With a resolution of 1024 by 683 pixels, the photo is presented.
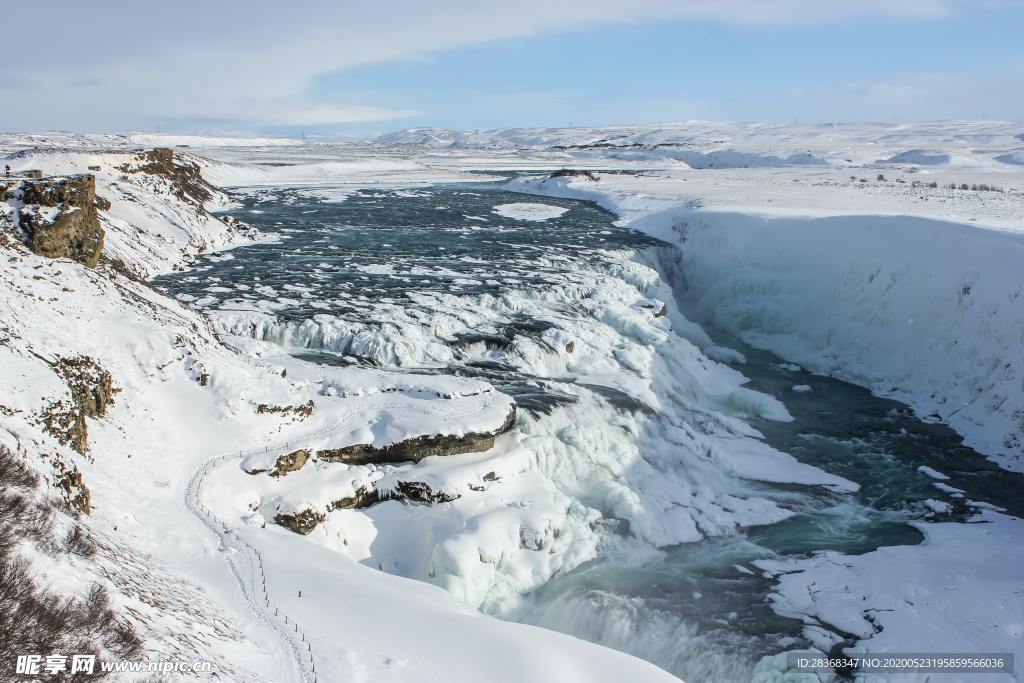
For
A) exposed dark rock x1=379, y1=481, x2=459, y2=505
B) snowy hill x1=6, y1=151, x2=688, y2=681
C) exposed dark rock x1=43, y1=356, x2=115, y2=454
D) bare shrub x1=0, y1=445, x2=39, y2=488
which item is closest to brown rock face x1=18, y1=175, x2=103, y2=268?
snowy hill x1=6, y1=151, x2=688, y2=681

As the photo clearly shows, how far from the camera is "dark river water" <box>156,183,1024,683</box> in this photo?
1339 cm

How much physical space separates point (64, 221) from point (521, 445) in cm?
1306

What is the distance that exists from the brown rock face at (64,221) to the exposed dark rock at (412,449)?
9.33 meters

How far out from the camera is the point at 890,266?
28188 mm

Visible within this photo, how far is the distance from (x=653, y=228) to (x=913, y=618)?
32.0m

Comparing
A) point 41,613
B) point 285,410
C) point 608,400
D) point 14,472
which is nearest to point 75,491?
point 14,472

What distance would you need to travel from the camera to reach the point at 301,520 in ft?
45.2

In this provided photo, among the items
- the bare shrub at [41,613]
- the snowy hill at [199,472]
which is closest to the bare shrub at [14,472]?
the snowy hill at [199,472]

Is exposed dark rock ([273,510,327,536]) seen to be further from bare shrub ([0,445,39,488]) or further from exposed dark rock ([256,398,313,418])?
bare shrub ([0,445,39,488])

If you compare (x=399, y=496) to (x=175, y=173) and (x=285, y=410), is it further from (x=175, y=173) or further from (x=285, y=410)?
(x=175, y=173)

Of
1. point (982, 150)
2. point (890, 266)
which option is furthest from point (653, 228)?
point (982, 150)

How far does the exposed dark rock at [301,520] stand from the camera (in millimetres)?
13680

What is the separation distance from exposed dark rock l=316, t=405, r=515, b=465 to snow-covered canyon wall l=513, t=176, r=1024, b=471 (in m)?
14.5

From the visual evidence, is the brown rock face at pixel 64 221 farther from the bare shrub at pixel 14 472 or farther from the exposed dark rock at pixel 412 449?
the bare shrub at pixel 14 472
